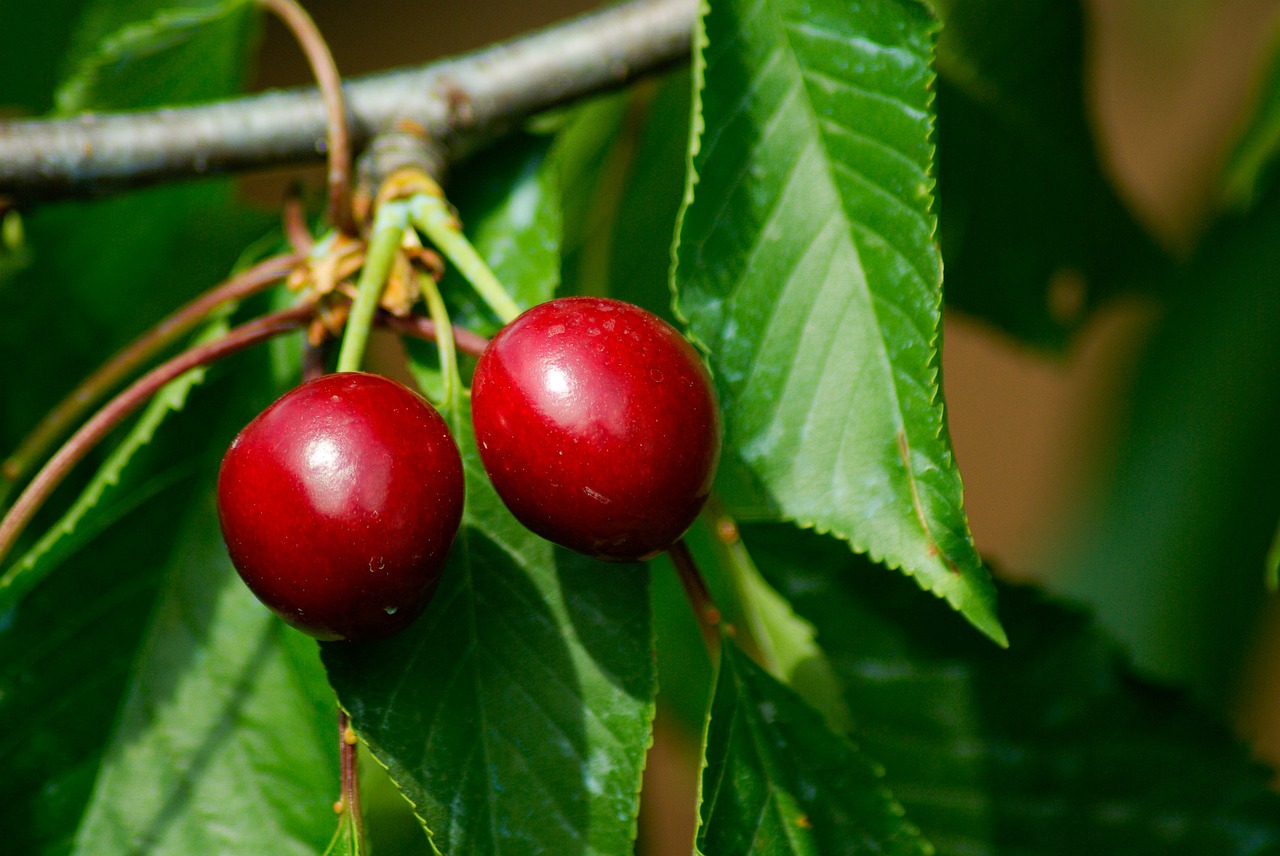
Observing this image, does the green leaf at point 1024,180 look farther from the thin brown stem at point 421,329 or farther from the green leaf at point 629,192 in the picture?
the thin brown stem at point 421,329

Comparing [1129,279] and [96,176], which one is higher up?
[96,176]

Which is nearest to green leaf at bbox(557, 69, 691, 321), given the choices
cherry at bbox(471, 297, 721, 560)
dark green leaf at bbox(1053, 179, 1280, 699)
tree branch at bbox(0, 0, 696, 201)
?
tree branch at bbox(0, 0, 696, 201)

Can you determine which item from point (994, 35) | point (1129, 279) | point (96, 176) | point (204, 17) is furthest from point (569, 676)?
point (1129, 279)

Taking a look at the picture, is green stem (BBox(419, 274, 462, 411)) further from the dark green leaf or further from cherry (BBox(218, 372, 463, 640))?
the dark green leaf

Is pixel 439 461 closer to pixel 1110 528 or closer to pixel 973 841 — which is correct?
pixel 973 841

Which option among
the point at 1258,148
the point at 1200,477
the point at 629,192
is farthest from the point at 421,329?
the point at 1200,477

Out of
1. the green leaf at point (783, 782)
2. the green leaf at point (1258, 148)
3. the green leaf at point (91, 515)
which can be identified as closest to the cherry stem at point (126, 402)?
the green leaf at point (91, 515)
